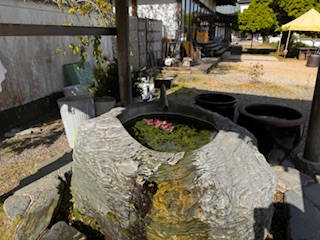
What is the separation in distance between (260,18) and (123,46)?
19105 millimetres

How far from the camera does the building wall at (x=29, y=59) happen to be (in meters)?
4.74

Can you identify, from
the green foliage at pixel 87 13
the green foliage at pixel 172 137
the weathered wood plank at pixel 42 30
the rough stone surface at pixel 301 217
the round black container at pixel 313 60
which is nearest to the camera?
the weathered wood plank at pixel 42 30

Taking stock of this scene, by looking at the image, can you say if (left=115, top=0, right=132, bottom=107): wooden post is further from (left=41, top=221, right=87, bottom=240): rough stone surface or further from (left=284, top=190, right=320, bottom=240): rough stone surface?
(left=284, top=190, right=320, bottom=240): rough stone surface

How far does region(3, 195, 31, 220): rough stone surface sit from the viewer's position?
7.55 feet

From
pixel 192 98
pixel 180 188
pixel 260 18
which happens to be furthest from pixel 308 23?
pixel 180 188

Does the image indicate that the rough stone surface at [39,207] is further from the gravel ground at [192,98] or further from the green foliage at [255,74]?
the green foliage at [255,74]

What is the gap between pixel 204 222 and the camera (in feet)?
5.72

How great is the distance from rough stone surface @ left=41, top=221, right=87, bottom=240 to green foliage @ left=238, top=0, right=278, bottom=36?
21.2 m

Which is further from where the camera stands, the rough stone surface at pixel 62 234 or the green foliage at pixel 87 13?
the green foliage at pixel 87 13

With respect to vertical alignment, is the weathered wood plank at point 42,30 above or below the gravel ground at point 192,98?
above

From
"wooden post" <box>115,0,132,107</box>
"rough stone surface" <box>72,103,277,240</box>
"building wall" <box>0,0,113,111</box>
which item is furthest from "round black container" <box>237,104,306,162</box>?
"building wall" <box>0,0,113,111</box>

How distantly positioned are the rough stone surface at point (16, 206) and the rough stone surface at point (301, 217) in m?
2.62

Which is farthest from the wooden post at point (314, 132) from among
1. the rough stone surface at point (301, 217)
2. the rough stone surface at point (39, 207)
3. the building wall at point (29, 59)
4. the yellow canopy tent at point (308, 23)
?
the yellow canopy tent at point (308, 23)

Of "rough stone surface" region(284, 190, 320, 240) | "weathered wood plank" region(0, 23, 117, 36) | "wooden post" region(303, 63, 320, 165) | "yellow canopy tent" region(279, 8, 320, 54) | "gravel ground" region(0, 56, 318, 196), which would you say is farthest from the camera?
"yellow canopy tent" region(279, 8, 320, 54)
